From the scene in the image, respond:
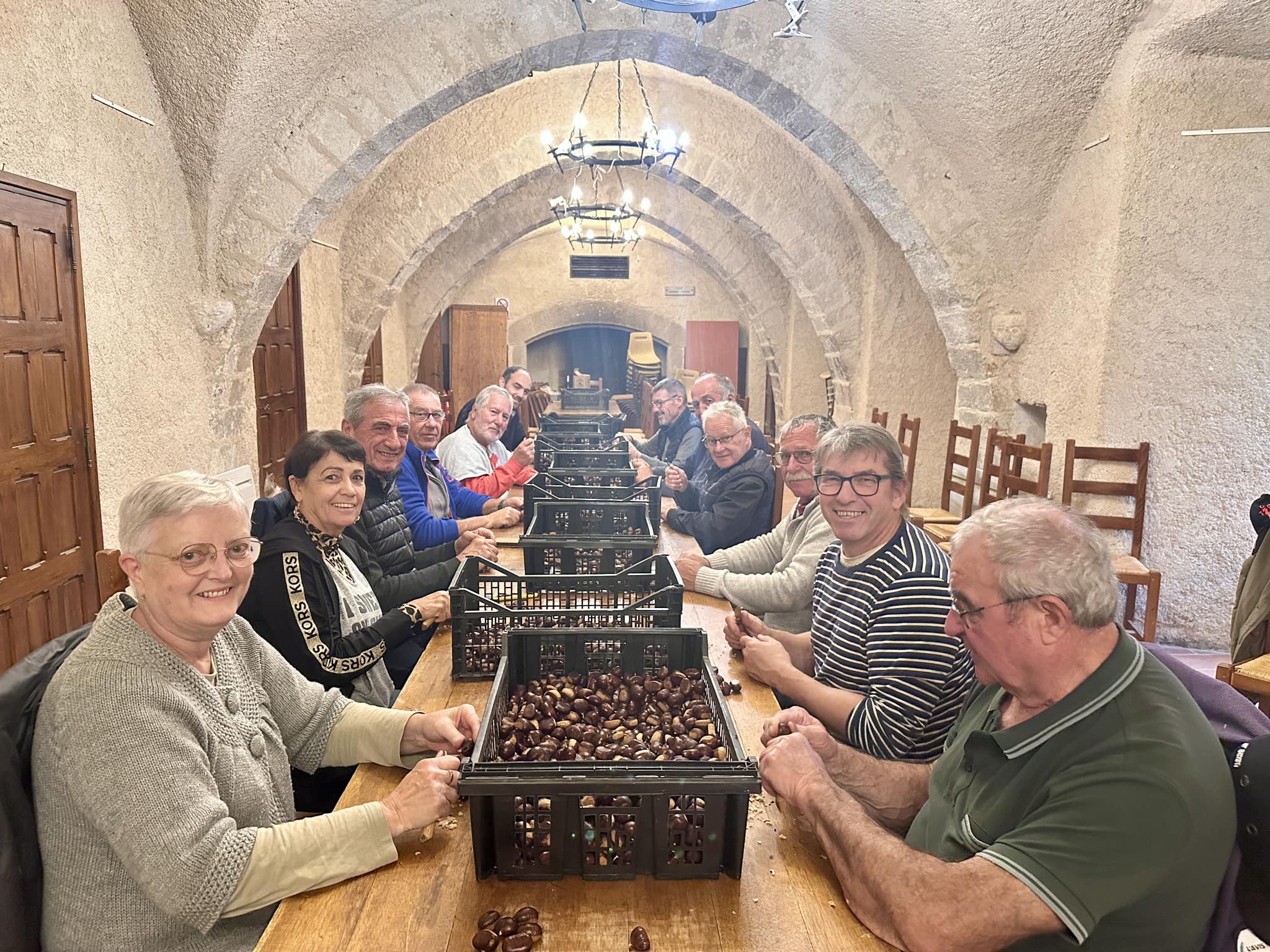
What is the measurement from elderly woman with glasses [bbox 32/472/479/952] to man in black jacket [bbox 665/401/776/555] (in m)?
2.62

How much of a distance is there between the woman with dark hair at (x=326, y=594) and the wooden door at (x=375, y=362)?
782 centimetres

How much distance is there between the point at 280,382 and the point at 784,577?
19.1ft

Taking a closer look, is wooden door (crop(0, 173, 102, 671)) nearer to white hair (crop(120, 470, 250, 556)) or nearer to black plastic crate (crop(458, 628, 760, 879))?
white hair (crop(120, 470, 250, 556))

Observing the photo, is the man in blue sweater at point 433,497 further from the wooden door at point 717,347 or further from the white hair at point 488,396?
the wooden door at point 717,347

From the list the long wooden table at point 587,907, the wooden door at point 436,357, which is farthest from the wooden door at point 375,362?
the long wooden table at point 587,907

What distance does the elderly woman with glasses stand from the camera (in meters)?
1.36

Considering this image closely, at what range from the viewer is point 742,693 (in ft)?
7.16

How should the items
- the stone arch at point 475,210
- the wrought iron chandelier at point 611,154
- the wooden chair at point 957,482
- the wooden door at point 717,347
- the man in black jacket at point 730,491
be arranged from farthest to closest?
1. the wooden door at point 717,347
2. the stone arch at point 475,210
3. the wrought iron chandelier at point 611,154
4. the wooden chair at point 957,482
5. the man in black jacket at point 730,491

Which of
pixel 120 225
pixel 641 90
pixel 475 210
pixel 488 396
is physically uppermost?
pixel 641 90

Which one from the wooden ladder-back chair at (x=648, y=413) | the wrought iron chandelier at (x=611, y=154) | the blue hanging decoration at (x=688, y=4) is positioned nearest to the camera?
the blue hanging decoration at (x=688, y=4)

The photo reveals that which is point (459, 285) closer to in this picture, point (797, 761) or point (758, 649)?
point (758, 649)

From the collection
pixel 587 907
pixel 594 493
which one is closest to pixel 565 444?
pixel 594 493

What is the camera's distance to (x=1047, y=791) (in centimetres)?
131

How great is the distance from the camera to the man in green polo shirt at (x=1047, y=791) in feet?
3.94
